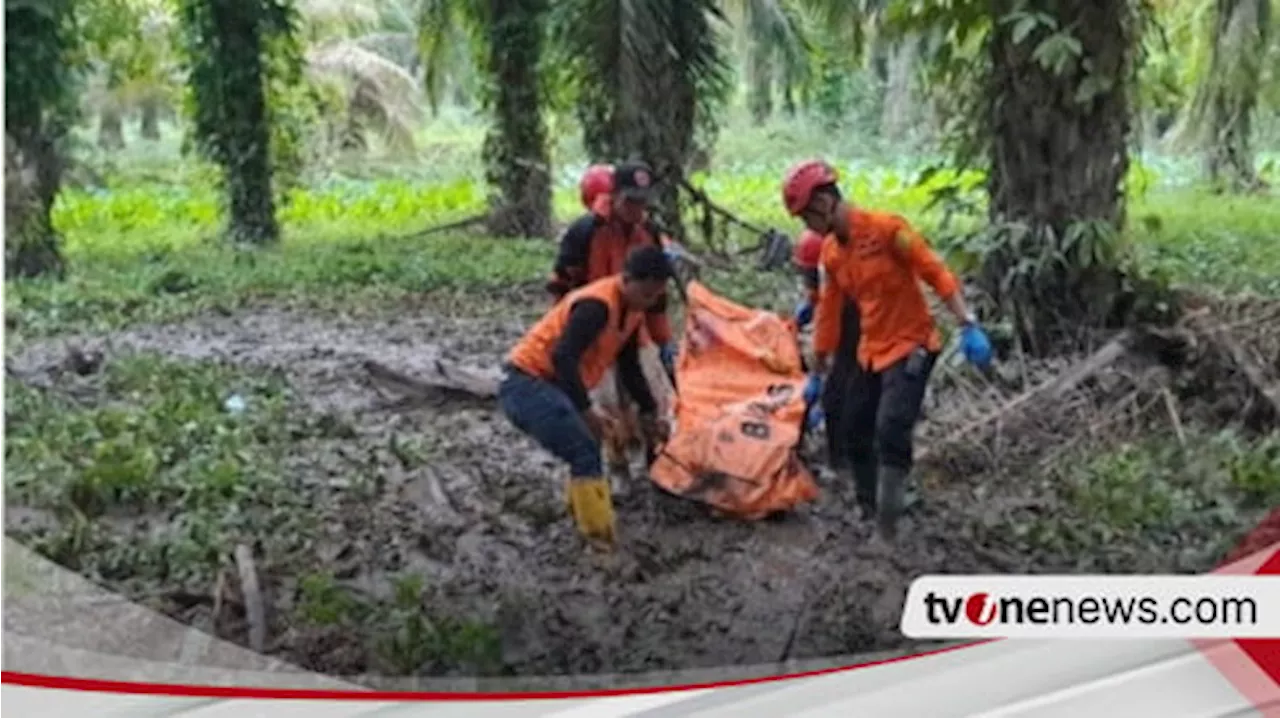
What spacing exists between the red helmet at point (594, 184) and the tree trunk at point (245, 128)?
0.94 feet

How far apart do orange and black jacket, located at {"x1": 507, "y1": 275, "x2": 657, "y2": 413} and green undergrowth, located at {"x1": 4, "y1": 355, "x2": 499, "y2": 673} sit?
19 centimetres

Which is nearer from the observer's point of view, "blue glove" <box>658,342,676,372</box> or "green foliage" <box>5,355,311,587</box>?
"green foliage" <box>5,355,311,587</box>

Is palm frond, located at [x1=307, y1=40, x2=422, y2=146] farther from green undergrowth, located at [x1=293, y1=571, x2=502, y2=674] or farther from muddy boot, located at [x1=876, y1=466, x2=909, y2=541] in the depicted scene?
muddy boot, located at [x1=876, y1=466, x2=909, y2=541]

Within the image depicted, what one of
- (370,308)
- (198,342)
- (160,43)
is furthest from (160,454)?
(160,43)

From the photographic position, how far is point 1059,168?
1.65 meters

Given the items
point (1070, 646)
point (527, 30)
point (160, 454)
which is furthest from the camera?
point (1070, 646)

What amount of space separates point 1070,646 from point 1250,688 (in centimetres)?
20

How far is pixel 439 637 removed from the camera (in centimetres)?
Answer: 147

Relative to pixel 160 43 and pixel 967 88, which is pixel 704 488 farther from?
pixel 160 43

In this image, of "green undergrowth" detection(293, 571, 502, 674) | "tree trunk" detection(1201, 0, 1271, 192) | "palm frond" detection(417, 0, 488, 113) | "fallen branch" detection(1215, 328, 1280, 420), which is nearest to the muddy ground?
"green undergrowth" detection(293, 571, 502, 674)

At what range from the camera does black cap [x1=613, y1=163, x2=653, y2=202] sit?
1.52 meters

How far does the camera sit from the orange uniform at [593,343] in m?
1.50

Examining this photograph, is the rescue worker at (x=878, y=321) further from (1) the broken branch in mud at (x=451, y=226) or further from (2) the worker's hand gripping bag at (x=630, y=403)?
(1) the broken branch in mud at (x=451, y=226)

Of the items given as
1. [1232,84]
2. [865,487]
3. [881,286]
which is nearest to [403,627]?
[865,487]
